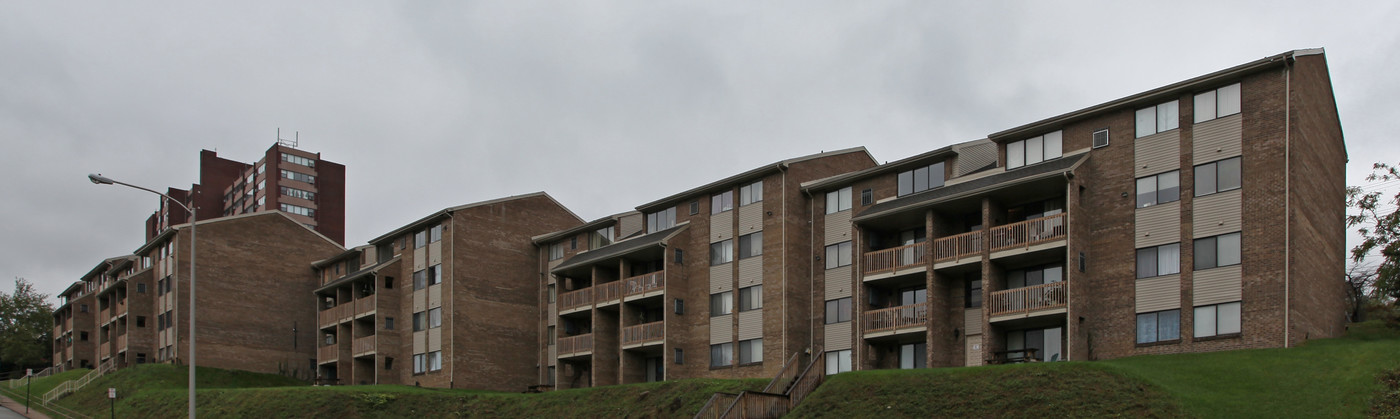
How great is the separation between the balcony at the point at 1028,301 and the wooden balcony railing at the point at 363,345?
37192 mm

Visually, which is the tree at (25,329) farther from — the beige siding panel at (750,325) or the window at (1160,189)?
the window at (1160,189)

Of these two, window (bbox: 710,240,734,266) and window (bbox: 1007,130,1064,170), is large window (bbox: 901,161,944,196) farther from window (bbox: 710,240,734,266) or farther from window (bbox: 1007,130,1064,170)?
window (bbox: 710,240,734,266)

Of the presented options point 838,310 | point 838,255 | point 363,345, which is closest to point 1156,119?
point 838,255

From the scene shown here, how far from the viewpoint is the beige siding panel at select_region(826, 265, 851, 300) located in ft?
146

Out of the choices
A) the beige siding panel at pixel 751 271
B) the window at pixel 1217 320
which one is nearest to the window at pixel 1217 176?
the window at pixel 1217 320

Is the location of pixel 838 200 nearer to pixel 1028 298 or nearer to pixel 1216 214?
pixel 1028 298

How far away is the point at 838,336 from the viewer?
44.1m

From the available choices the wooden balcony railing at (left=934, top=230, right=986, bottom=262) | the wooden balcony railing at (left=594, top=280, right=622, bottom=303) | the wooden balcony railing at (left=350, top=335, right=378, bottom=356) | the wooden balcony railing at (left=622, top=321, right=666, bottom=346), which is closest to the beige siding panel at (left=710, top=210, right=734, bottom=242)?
the wooden balcony railing at (left=622, top=321, right=666, bottom=346)

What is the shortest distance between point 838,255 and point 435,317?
79.8 ft

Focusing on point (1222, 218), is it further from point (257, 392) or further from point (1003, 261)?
point (257, 392)

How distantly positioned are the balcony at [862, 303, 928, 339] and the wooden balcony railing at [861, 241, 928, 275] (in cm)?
155

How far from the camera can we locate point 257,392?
5044 centimetres

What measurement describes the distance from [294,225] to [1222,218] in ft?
193

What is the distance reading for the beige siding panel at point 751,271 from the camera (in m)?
46.7
